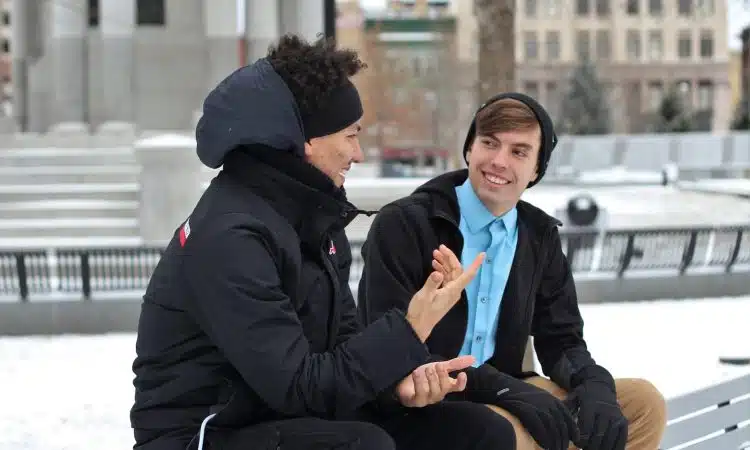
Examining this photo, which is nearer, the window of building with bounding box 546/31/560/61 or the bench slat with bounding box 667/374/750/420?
the bench slat with bounding box 667/374/750/420

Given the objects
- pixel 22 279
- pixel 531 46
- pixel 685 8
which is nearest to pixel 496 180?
pixel 22 279

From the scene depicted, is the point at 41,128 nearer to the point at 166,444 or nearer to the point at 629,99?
the point at 166,444

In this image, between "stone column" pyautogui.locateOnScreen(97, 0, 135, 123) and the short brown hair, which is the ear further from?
"stone column" pyautogui.locateOnScreen(97, 0, 135, 123)

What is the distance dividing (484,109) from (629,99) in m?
76.2

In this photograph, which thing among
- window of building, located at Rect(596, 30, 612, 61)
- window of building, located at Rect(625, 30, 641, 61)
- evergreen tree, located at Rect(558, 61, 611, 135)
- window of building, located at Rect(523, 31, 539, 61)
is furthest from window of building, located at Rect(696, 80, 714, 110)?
evergreen tree, located at Rect(558, 61, 611, 135)

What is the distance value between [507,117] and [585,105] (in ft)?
195

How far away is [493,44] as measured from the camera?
10.5 metres

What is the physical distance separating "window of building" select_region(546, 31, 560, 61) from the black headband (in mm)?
80838

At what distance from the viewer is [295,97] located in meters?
2.65

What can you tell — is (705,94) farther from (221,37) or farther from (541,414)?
(541,414)

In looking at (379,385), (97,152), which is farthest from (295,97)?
(97,152)

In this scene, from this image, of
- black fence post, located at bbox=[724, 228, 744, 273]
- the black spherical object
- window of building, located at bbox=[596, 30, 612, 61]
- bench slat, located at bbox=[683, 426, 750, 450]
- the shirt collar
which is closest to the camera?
the shirt collar

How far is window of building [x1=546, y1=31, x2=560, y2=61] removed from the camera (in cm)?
8206

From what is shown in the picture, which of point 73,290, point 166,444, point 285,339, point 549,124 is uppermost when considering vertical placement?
point 549,124
